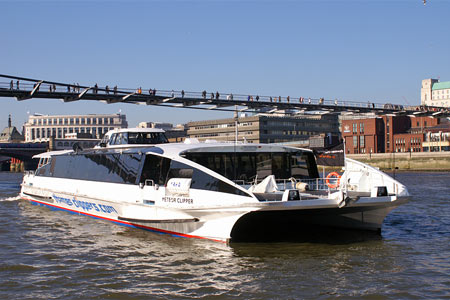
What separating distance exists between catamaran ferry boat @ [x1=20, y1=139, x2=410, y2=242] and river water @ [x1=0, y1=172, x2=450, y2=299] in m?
0.72

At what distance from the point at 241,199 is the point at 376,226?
5.30 metres

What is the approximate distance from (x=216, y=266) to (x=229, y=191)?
2.05m

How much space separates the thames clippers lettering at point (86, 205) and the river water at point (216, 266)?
0.72 metres

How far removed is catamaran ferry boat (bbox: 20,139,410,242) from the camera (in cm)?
1329

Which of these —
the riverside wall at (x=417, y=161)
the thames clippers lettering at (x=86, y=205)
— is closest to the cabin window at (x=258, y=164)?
the thames clippers lettering at (x=86, y=205)

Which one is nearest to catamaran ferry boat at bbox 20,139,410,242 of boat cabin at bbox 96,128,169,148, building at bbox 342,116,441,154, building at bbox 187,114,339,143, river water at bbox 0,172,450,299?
river water at bbox 0,172,450,299

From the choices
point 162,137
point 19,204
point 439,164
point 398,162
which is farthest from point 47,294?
point 398,162

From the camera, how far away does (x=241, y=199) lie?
12766 mm

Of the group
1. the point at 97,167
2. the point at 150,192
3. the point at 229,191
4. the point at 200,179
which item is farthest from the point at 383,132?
the point at 229,191

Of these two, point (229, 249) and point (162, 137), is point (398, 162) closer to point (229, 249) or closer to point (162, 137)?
point (162, 137)

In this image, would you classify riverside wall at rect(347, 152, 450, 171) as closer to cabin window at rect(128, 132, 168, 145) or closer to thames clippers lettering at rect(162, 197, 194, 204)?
cabin window at rect(128, 132, 168, 145)

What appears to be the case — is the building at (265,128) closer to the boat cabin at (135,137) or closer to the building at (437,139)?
the building at (437,139)

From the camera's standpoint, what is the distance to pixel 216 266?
11914 millimetres

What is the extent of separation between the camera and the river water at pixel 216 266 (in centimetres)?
1006
